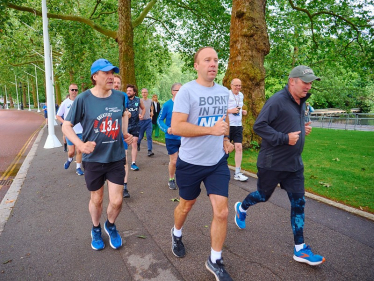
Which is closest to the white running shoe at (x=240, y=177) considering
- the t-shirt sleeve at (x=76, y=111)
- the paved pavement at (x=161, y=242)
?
the paved pavement at (x=161, y=242)

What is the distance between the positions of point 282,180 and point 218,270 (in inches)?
48.8

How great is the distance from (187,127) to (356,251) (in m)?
2.56

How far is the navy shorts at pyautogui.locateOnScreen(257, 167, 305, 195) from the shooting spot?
309 centimetres

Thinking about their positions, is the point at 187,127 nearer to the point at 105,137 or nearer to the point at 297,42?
the point at 105,137

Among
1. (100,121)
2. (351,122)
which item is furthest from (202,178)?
(351,122)

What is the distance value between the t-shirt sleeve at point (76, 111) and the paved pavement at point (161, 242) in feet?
5.20

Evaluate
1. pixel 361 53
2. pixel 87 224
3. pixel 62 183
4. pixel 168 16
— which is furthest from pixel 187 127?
pixel 168 16

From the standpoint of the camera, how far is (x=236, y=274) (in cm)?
285

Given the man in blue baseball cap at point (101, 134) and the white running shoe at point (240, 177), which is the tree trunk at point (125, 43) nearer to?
the white running shoe at point (240, 177)

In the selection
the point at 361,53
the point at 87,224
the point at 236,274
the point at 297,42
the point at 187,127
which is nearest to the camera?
the point at 187,127

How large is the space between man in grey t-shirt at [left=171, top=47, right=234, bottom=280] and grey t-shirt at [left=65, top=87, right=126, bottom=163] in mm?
829

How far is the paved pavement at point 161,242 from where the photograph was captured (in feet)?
9.55

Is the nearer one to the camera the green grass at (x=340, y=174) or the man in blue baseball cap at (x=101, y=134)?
the man in blue baseball cap at (x=101, y=134)

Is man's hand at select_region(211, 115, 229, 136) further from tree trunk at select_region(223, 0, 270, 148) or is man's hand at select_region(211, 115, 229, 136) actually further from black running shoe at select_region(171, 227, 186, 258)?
tree trunk at select_region(223, 0, 270, 148)
